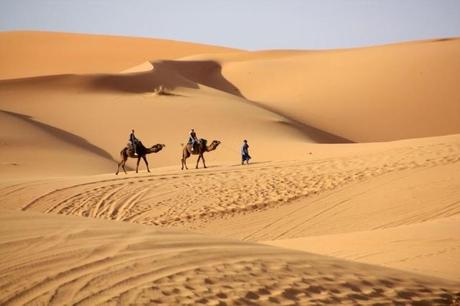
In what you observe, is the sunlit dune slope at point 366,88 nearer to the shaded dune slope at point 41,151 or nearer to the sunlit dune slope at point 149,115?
the sunlit dune slope at point 149,115

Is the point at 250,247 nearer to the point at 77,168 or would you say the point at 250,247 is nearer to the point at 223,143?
the point at 77,168

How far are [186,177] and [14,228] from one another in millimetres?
12376

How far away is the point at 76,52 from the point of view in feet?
269

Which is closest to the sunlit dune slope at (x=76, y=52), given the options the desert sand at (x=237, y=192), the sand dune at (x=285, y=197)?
the desert sand at (x=237, y=192)

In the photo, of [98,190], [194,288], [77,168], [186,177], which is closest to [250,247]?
[194,288]

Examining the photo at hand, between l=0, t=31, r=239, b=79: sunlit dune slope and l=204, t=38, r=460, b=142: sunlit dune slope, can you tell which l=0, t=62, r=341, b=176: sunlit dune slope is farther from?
l=0, t=31, r=239, b=79: sunlit dune slope

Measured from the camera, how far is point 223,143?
1185 inches

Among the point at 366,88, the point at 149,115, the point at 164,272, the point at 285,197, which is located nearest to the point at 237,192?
the point at 285,197

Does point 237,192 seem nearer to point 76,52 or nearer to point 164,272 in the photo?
point 164,272

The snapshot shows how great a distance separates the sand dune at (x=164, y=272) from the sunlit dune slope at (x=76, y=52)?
60703 millimetres

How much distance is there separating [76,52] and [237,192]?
6984cm

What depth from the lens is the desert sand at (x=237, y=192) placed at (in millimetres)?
→ 5934

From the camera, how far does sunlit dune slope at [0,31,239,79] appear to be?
2803 inches

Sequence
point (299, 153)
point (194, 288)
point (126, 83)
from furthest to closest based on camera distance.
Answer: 1. point (126, 83)
2. point (299, 153)
3. point (194, 288)
